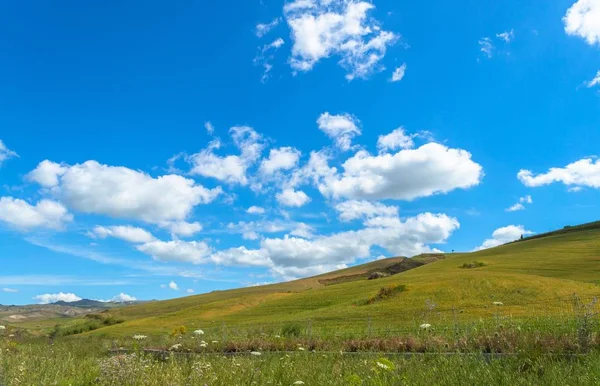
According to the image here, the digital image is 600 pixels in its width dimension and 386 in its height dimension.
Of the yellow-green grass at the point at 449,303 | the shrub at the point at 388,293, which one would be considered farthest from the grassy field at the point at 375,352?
the shrub at the point at 388,293

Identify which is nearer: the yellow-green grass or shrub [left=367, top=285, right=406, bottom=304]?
the yellow-green grass

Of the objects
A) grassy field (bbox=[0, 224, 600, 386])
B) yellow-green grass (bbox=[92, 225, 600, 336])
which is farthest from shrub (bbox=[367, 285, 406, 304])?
grassy field (bbox=[0, 224, 600, 386])

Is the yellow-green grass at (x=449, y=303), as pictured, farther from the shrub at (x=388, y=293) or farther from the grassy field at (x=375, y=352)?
the shrub at (x=388, y=293)

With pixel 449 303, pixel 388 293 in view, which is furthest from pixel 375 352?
pixel 388 293

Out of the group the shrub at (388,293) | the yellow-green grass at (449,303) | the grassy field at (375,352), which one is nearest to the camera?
the grassy field at (375,352)

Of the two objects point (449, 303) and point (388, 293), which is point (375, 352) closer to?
point (449, 303)

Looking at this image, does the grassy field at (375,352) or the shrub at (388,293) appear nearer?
the grassy field at (375,352)

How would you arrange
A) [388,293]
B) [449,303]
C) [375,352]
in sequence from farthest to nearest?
[388,293] → [449,303] → [375,352]

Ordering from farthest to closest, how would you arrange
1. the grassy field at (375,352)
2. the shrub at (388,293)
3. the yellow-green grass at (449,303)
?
the shrub at (388,293)
the yellow-green grass at (449,303)
the grassy field at (375,352)

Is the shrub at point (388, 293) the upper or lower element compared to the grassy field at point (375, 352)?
upper

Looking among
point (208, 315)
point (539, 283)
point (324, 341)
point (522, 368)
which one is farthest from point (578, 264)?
point (522, 368)

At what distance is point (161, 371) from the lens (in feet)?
26.1

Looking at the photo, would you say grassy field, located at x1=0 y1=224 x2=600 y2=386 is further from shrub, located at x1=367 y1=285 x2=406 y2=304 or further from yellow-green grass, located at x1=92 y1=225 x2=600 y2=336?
shrub, located at x1=367 y1=285 x2=406 y2=304

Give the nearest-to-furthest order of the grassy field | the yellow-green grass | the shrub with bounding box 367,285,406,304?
the grassy field, the yellow-green grass, the shrub with bounding box 367,285,406,304
